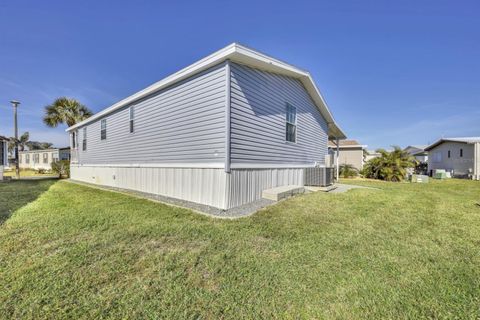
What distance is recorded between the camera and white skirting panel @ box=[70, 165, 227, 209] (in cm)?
551

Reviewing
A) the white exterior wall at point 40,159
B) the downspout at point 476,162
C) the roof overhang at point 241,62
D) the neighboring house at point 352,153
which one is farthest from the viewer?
the white exterior wall at point 40,159


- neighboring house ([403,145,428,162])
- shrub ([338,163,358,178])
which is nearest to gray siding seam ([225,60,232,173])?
shrub ([338,163,358,178])

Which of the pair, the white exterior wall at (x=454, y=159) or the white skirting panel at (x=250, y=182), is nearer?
the white skirting panel at (x=250, y=182)

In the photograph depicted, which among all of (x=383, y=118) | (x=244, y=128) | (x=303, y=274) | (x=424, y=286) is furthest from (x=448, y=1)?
(x=383, y=118)

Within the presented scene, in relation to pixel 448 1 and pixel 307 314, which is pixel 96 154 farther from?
pixel 448 1

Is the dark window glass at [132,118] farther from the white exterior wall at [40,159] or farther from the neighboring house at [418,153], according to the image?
the neighboring house at [418,153]

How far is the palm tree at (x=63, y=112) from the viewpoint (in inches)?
696

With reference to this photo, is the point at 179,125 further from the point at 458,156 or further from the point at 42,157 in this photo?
the point at 42,157

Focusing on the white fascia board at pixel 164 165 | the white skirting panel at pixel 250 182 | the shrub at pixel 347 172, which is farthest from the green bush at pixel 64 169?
the shrub at pixel 347 172

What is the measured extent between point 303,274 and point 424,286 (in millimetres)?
1245

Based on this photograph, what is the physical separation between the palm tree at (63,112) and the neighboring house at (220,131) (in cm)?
1150

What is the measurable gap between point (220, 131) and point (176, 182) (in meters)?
2.54

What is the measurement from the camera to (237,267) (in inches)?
102

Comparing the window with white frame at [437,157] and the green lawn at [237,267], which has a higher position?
the window with white frame at [437,157]
